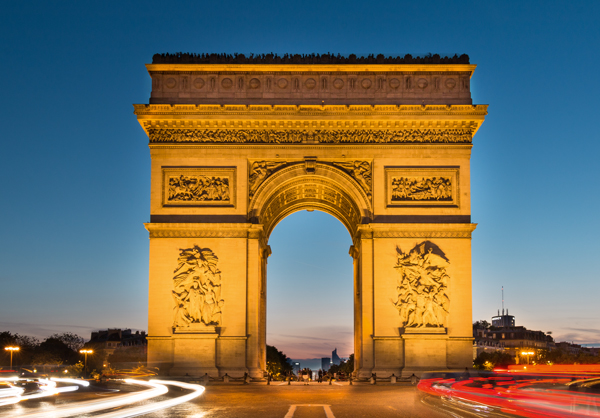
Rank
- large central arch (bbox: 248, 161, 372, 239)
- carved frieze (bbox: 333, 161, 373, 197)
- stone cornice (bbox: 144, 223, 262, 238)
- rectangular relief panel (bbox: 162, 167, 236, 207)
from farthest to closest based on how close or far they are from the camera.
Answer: carved frieze (bbox: 333, 161, 373, 197), large central arch (bbox: 248, 161, 372, 239), rectangular relief panel (bbox: 162, 167, 236, 207), stone cornice (bbox: 144, 223, 262, 238)

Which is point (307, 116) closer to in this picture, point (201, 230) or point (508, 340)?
point (201, 230)

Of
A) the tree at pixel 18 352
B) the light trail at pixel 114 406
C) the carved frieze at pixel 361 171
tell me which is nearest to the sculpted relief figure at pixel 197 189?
the carved frieze at pixel 361 171

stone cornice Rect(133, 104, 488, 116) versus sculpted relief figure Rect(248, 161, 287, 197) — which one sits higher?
stone cornice Rect(133, 104, 488, 116)

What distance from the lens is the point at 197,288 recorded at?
32.6 m

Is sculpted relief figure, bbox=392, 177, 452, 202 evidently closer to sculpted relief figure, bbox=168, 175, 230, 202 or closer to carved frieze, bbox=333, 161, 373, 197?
carved frieze, bbox=333, 161, 373, 197

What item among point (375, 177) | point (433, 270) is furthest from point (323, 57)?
point (433, 270)

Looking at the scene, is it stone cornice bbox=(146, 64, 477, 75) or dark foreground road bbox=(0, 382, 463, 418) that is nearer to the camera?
dark foreground road bbox=(0, 382, 463, 418)

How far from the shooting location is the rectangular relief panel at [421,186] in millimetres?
33656

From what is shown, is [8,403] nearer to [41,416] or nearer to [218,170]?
[41,416]

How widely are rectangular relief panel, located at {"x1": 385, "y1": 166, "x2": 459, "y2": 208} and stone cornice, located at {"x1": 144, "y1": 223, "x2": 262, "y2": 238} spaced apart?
6.84 metres

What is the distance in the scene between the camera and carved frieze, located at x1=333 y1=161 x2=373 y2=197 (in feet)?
111

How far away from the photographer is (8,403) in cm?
1748

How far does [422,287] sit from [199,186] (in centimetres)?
1176

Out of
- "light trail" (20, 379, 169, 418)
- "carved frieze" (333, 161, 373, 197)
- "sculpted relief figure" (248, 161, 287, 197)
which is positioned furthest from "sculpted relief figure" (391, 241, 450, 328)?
"light trail" (20, 379, 169, 418)
